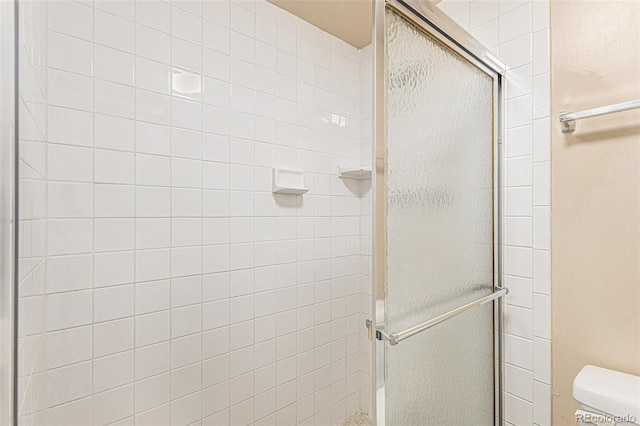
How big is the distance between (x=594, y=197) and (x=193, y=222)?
5.01ft

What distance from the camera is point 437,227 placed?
1.06 metres

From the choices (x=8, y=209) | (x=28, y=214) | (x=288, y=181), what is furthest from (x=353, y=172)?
(x=8, y=209)

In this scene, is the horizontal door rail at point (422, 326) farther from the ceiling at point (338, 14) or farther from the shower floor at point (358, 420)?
the ceiling at point (338, 14)

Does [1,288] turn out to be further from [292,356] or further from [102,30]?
[292,356]

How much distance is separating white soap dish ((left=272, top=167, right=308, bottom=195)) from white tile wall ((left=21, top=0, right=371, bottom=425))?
6 centimetres

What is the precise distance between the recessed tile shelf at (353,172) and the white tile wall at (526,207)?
775 mm

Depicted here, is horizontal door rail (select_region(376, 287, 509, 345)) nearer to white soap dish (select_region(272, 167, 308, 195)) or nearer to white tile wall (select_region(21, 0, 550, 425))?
white tile wall (select_region(21, 0, 550, 425))

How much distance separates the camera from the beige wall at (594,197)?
3.55ft

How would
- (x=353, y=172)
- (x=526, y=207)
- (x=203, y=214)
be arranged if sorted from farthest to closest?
(x=353, y=172), (x=203, y=214), (x=526, y=207)

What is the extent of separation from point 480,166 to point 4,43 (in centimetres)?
134

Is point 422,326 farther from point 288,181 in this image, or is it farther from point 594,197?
point 288,181

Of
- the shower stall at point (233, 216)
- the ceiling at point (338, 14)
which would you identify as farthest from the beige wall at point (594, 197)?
the ceiling at point (338, 14)

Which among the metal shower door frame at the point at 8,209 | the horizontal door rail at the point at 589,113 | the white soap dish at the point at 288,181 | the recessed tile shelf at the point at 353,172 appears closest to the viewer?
the metal shower door frame at the point at 8,209

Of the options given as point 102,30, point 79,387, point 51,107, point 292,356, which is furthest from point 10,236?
point 292,356
